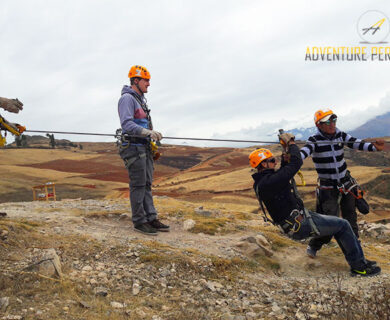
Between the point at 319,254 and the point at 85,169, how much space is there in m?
55.0

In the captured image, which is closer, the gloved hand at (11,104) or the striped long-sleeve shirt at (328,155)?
the gloved hand at (11,104)

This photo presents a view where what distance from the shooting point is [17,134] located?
6.19m

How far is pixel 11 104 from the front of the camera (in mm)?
6043

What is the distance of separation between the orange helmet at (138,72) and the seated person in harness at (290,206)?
3.06 m

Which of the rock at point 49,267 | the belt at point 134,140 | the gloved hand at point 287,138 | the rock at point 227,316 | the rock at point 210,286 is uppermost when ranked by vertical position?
the belt at point 134,140

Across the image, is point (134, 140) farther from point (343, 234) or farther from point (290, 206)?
point (343, 234)

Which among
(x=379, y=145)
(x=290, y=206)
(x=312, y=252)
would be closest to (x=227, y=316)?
(x=290, y=206)

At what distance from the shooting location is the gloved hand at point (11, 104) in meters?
6.02

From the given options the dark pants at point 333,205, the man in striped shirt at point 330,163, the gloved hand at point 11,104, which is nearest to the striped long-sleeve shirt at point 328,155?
the man in striped shirt at point 330,163

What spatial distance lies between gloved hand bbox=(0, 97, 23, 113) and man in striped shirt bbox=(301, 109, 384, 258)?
17.3 ft

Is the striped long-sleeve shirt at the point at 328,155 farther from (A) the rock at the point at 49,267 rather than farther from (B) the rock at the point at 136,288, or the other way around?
(A) the rock at the point at 49,267

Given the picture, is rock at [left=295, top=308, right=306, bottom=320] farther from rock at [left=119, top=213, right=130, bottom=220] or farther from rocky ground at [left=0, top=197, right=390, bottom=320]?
rock at [left=119, top=213, right=130, bottom=220]

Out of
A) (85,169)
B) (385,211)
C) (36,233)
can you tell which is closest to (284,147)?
(36,233)

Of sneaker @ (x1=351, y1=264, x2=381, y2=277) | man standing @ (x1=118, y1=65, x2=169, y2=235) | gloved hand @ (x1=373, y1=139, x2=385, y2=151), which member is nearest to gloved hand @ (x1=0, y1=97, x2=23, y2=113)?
man standing @ (x1=118, y1=65, x2=169, y2=235)
